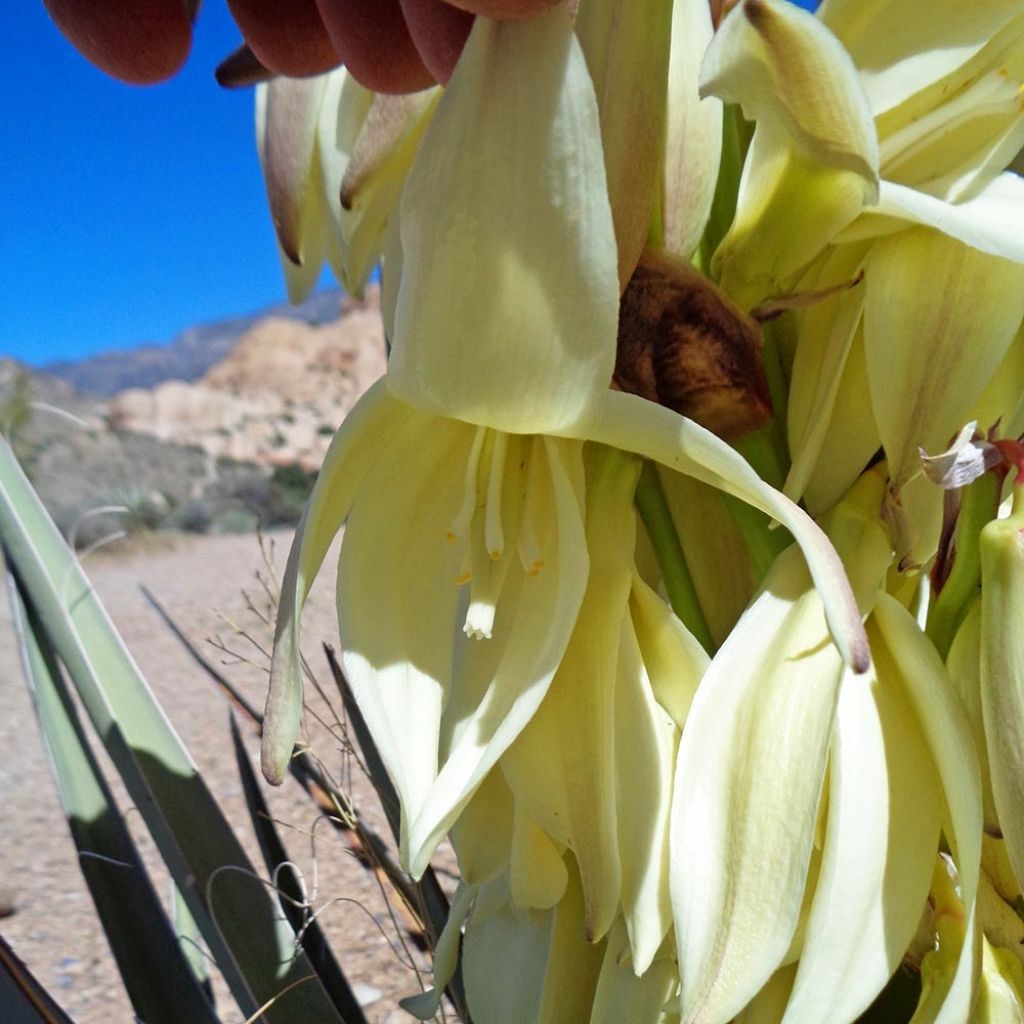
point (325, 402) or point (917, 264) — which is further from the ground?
point (325, 402)

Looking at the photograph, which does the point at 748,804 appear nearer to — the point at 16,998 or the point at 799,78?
the point at 799,78

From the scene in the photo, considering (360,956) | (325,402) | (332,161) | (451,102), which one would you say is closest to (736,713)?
(451,102)

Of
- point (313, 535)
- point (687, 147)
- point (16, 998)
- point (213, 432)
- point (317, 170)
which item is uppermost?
point (213, 432)

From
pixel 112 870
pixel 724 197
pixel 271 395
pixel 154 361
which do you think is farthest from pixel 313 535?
pixel 154 361

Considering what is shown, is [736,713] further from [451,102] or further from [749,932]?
[451,102]

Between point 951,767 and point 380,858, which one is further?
point 380,858

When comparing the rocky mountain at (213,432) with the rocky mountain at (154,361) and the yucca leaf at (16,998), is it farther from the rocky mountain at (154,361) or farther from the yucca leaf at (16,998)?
the rocky mountain at (154,361)

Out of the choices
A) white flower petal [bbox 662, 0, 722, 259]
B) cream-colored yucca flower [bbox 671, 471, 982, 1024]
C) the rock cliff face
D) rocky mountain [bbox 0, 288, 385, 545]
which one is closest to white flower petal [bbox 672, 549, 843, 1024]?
cream-colored yucca flower [bbox 671, 471, 982, 1024]

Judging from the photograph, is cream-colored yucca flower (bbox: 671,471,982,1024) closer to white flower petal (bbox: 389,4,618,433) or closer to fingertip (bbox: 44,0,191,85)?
white flower petal (bbox: 389,4,618,433)
